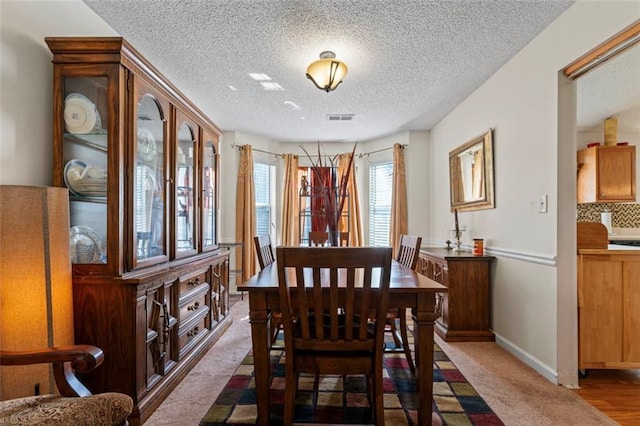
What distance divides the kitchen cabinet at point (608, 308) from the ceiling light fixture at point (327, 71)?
2.16m

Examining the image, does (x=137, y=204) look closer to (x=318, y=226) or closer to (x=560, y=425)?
(x=560, y=425)

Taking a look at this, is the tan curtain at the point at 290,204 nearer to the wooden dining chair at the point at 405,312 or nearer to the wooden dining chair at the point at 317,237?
the wooden dining chair at the point at 317,237

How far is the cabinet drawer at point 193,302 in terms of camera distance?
2.38 metres

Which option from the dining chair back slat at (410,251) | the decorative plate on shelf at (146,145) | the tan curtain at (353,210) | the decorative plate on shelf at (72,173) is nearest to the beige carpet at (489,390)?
the dining chair back slat at (410,251)

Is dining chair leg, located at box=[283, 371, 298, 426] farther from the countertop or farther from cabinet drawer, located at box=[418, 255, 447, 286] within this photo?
the countertop

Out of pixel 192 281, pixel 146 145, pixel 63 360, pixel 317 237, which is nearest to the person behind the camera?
pixel 63 360

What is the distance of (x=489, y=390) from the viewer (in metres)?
2.13

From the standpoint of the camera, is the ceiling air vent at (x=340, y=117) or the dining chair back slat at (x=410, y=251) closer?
the dining chair back slat at (x=410, y=251)

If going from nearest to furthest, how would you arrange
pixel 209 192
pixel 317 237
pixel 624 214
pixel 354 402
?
pixel 354 402 < pixel 209 192 < pixel 317 237 < pixel 624 214

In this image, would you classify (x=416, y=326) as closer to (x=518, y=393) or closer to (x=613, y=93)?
(x=518, y=393)

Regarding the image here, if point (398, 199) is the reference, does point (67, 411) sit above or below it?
below

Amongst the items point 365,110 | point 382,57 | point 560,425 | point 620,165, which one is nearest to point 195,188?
point 382,57

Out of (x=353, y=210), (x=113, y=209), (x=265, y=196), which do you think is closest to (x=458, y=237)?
(x=353, y=210)

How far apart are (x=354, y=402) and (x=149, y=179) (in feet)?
6.15
